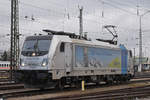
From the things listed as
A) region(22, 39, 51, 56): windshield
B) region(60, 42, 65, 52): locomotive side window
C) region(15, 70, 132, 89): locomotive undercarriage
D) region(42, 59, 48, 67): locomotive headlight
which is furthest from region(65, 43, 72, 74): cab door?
region(42, 59, 48, 67): locomotive headlight

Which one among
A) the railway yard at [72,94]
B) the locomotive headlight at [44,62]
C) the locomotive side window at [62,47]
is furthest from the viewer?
the locomotive side window at [62,47]

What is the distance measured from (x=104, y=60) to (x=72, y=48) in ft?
13.4

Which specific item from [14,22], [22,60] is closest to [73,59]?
[22,60]

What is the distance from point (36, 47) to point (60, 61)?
164 centimetres

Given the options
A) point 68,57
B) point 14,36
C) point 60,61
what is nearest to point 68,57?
point 68,57

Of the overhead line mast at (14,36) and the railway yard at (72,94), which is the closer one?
the railway yard at (72,94)

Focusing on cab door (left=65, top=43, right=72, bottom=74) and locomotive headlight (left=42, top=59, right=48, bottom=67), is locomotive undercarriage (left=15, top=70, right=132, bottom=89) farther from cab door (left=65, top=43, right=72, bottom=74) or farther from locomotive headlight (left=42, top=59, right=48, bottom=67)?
cab door (left=65, top=43, right=72, bottom=74)

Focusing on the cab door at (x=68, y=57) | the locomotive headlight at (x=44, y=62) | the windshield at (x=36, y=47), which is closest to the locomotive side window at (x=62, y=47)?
the cab door at (x=68, y=57)

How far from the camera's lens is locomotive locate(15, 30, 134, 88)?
16078mm

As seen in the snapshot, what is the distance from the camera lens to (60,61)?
1672 cm

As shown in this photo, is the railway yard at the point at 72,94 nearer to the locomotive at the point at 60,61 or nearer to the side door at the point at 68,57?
the locomotive at the point at 60,61

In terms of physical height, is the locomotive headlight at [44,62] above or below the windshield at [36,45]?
below

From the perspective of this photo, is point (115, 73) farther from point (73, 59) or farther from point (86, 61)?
point (73, 59)

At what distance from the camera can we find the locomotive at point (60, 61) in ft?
52.7
